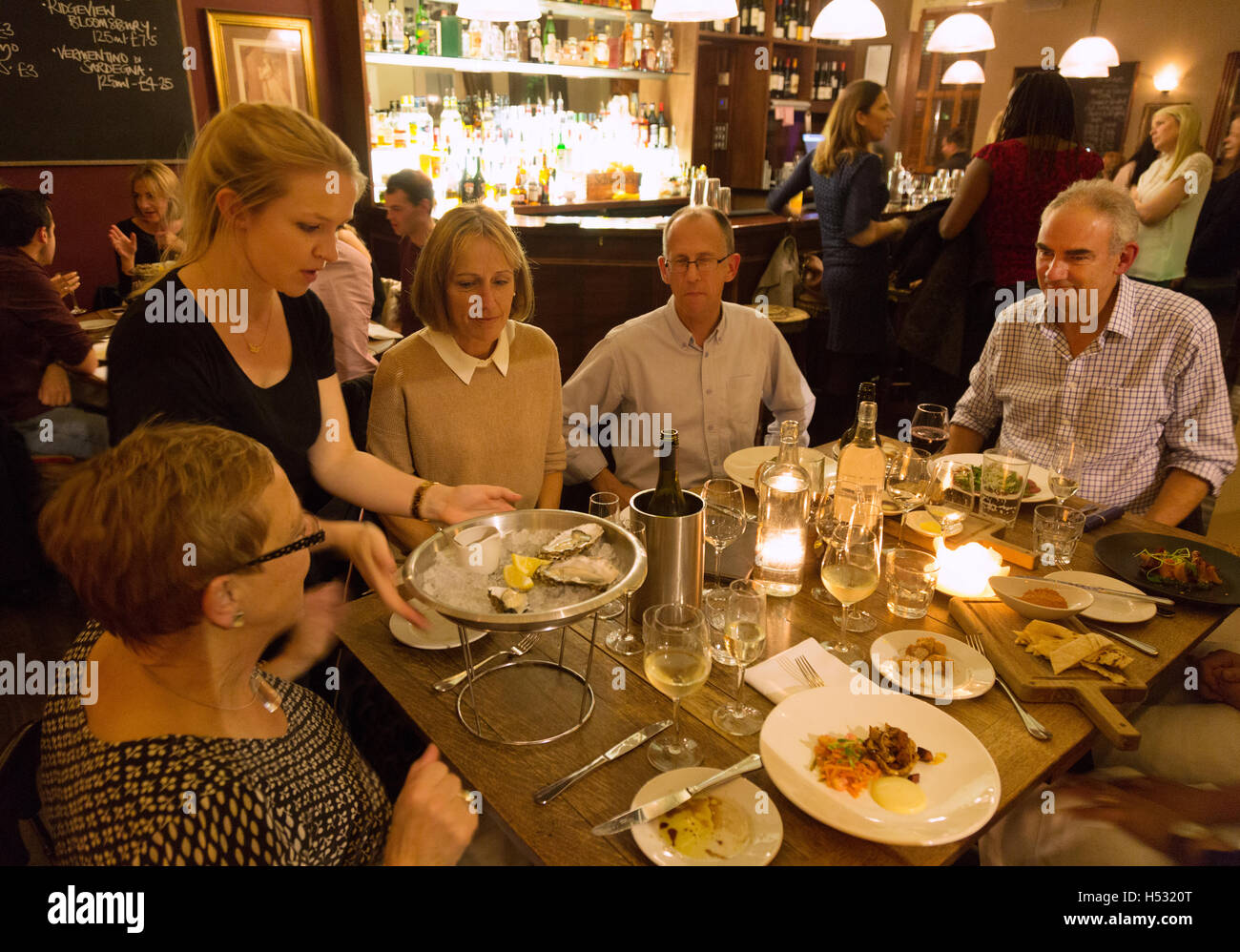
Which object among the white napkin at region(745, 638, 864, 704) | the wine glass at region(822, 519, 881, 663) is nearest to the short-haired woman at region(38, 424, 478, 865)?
the white napkin at region(745, 638, 864, 704)

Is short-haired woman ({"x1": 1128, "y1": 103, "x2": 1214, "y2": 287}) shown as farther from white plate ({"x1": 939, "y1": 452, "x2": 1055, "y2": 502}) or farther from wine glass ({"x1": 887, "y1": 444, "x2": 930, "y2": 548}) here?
wine glass ({"x1": 887, "y1": 444, "x2": 930, "y2": 548})

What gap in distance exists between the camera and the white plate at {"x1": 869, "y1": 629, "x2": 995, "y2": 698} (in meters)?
1.35

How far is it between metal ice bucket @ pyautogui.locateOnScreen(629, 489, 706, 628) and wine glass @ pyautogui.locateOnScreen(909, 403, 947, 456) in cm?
85

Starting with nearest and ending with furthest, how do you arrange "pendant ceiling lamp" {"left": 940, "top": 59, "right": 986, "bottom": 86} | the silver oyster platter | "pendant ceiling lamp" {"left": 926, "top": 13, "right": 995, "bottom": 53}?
the silver oyster platter
"pendant ceiling lamp" {"left": 926, "top": 13, "right": 995, "bottom": 53}
"pendant ceiling lamp" {"left": 940, "top": 59, "right": 986, "bottom": 86}

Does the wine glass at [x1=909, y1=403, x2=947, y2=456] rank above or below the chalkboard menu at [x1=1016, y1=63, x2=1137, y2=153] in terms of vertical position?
below

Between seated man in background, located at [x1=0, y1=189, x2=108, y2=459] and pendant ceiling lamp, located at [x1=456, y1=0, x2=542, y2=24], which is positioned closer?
seated man in background, located at [x1=0, y1=189, x2=108, y2=459]

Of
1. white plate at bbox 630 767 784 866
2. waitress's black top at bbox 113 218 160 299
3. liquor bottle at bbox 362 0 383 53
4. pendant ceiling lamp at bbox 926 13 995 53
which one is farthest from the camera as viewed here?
pendant ceiling lamp at bbox 926 13 995 53

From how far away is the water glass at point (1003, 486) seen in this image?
6.36ft

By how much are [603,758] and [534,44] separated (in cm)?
495

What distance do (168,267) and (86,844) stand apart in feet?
4.10

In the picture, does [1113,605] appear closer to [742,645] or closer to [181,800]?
[742,645]

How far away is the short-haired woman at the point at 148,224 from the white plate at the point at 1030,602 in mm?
4126

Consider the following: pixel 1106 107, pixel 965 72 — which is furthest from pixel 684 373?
pixel 1106 107
